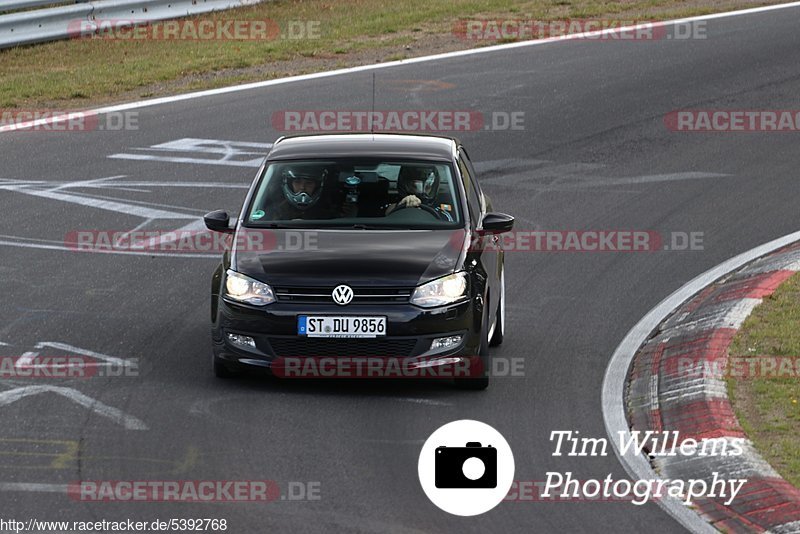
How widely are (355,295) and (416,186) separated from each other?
1502mm

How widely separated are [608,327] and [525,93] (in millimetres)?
9153

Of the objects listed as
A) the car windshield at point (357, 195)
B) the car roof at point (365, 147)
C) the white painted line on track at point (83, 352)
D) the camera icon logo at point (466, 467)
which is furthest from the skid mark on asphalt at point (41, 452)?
the car roof at point (365, 147)

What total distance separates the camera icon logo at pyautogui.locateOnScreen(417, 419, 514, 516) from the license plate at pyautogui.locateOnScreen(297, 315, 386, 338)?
0.87 metres

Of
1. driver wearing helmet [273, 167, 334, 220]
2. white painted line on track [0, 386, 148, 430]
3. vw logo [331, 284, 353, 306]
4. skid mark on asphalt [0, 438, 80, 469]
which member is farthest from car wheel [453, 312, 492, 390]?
skid mark on asphalt [0, 438, 80, 469]

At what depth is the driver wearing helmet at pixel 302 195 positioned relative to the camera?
1091cm

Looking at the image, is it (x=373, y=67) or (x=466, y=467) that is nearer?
(x=466, y=467)

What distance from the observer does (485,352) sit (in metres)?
10.2

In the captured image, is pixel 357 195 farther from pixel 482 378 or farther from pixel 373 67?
pixel 373 67

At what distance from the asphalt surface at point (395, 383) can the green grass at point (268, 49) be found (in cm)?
130

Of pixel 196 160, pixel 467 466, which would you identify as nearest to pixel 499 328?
pixel 467 466

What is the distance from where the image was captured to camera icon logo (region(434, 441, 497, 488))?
27.4 feet

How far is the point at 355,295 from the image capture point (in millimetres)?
9906

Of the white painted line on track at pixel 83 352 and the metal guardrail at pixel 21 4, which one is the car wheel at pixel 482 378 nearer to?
the white painted line on track at pixel 83 352

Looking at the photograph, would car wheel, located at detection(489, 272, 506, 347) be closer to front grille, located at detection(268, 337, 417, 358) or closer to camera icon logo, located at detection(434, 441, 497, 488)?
front grille, located at detection(268, 337, 417, 358)
